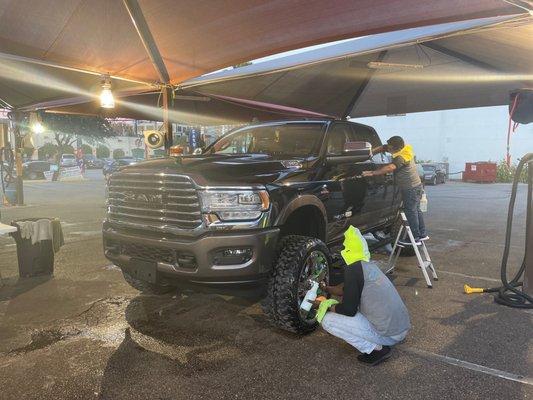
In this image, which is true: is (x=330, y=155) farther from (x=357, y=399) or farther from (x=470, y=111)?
(x=470, y=111)

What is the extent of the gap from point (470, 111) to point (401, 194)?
27.5 metres

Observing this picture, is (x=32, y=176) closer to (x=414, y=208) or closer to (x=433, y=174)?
(x=433, y=174)

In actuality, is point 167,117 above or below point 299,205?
above

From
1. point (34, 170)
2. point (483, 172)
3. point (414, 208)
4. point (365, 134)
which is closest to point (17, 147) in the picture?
Answer: point (365, 134)

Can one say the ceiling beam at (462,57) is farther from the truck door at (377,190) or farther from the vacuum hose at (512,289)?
the vacuum hose at (512,289)

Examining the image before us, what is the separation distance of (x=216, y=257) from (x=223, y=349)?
807mm

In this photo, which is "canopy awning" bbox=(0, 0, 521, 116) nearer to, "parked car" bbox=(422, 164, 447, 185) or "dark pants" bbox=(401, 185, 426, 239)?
"dark pants" bbox=(401, 185, 426, 239)

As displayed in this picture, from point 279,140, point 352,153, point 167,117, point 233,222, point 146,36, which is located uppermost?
point 146,36

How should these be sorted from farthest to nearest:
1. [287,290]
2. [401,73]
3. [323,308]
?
1. [401,73]
2. [287,290]
3. [323,308]

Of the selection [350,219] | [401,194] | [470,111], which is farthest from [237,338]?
[470,111]

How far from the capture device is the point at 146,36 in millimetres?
6469

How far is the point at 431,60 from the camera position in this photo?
8844mm

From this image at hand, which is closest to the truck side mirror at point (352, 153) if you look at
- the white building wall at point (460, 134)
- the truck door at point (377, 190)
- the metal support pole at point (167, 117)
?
the truck door at point (377, 190)

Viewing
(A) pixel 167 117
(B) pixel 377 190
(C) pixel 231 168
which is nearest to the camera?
(C) pixel 231 168
